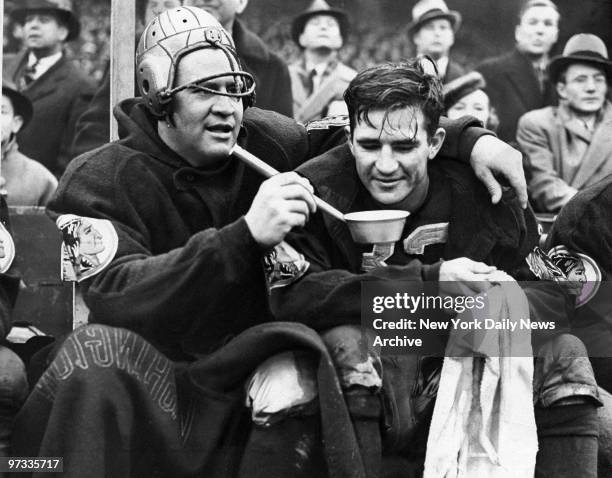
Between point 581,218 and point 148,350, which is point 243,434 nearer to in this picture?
point 148,350

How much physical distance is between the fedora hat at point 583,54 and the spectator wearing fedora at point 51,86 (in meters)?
1.68

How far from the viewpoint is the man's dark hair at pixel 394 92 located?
322 centimetres

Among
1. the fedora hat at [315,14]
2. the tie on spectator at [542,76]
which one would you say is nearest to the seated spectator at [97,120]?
the fedora hat at [315,14]

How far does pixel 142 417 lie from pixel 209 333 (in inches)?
10.7

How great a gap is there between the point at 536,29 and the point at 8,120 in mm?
1792

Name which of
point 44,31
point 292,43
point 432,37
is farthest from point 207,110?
point 432,37

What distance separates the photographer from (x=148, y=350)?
312 cm

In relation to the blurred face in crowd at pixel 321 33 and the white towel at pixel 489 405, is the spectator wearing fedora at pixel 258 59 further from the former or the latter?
the white towel at pixel 489 405

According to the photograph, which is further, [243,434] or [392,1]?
[392,1]

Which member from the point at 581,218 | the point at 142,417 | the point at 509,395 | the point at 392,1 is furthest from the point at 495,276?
the point at 392,1

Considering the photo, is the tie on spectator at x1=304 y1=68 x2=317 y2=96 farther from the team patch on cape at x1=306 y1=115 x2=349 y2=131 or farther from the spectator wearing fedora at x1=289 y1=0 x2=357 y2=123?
the team patch on cape at x1=306 y1=115 x2=349 y2=131

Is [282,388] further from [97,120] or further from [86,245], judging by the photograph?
[97,120]

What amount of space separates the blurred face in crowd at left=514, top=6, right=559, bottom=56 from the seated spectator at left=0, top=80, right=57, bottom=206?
5.44 feet

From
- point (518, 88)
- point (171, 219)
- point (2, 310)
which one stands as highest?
point (518, 88)
